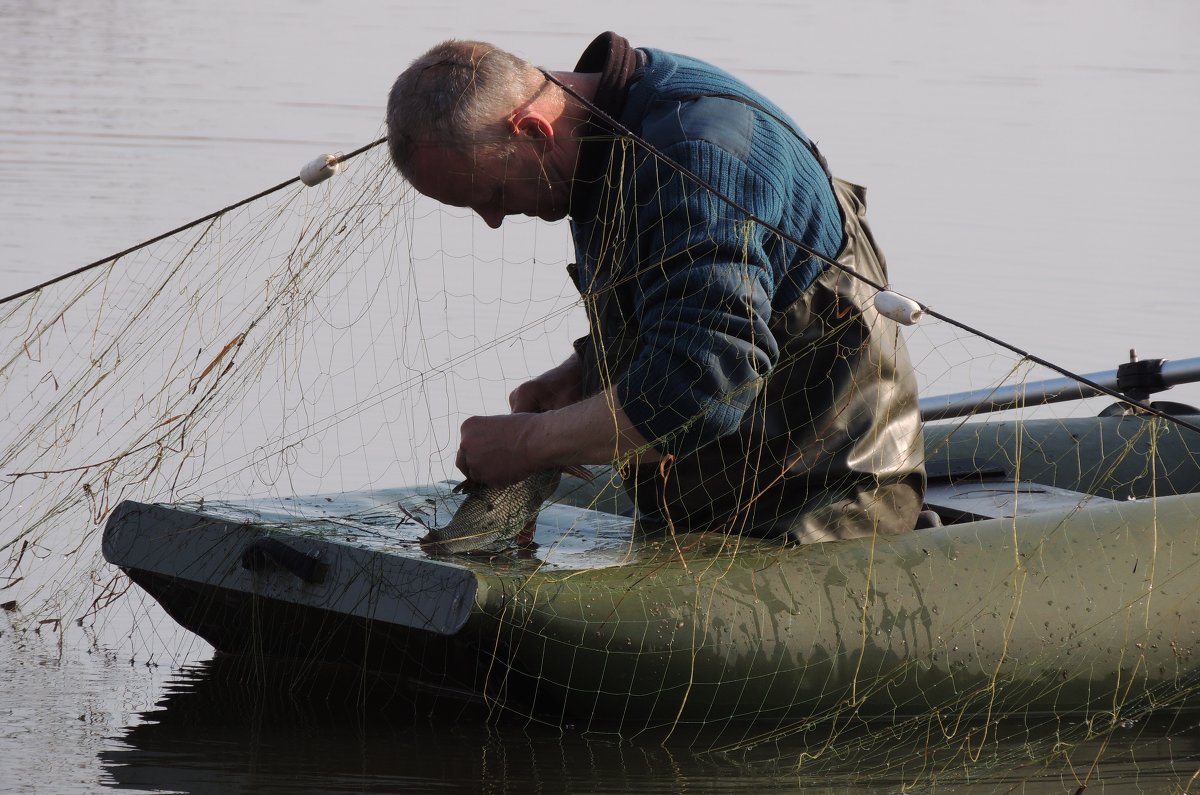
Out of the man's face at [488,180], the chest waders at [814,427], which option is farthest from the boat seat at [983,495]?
the man's face at [488,180]

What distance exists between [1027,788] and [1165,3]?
20.2 meters

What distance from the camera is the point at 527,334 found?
7059mm

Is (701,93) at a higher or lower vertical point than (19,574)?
higher

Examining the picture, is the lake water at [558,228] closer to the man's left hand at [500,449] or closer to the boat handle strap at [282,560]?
the boat handle strap at [282,560]

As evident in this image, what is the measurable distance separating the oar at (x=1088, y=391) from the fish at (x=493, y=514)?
1.75m

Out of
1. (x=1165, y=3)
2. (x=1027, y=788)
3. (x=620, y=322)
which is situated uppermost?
(x=1165, y=3)

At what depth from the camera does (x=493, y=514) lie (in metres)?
3.53

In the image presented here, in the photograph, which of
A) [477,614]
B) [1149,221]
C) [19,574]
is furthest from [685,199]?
[1149,221]

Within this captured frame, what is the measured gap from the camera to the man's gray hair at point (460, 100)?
10.8ft

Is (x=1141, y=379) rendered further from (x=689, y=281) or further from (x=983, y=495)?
(x=689, y=281)

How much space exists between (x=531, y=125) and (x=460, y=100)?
139 mm

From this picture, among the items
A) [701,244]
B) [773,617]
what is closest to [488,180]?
[701,244]

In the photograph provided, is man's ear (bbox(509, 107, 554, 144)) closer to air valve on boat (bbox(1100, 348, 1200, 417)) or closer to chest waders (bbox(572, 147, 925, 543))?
chest waders (bbox(572, 147, 925, 543))

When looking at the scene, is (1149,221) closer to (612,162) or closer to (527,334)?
(527,334)
